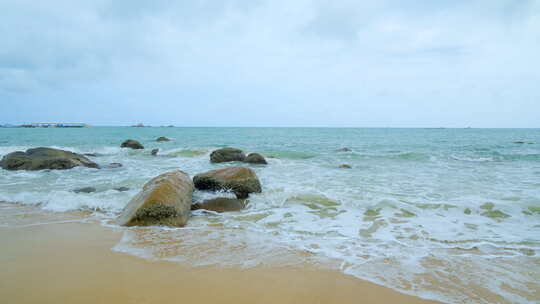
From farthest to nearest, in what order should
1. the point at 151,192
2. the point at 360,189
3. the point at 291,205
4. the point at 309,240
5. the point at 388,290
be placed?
1. the point at 360,189
2. the point at 291,205
3. the point at 151,192
4. the point at 309,240
5. the point at 388,290

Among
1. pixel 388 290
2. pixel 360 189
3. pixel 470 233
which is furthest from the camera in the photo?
pixel 360 189

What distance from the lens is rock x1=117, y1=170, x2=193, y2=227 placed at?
15.0ft

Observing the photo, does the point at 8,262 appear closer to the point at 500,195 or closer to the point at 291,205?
the point at 291,205

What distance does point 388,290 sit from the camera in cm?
270

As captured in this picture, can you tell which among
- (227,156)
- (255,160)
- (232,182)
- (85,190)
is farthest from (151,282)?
(227,156)

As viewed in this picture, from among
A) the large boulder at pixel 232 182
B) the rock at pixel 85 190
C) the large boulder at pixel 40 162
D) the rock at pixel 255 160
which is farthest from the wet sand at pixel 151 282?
the rock at pixel 255 160

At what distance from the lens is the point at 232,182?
6.78 m

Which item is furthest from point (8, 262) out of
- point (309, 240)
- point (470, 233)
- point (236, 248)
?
point (470, 233)

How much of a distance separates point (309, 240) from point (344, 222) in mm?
1196

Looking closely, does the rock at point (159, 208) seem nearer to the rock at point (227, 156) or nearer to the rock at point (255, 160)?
the rock at point (255, 160)

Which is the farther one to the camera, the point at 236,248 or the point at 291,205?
the point at 291,205

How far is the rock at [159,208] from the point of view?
458 centimetres

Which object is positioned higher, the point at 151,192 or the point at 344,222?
the point at 151,192

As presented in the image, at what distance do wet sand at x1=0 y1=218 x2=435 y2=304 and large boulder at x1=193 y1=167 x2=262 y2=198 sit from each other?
133 inches
